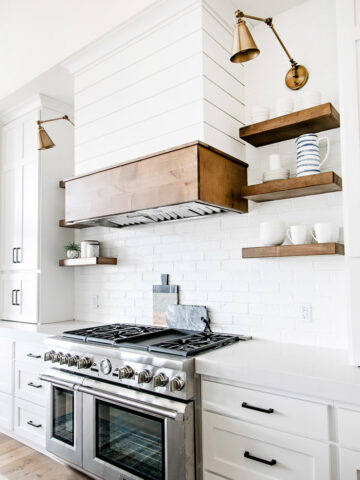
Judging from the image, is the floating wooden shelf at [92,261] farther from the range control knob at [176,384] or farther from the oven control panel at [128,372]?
the range control knob at [176,384]

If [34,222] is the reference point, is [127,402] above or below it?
below

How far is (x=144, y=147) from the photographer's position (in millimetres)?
2457

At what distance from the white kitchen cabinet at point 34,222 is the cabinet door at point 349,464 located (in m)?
2.56

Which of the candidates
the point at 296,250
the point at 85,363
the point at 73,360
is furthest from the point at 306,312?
the point at 73,360

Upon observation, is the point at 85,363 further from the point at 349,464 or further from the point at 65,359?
the point at 349,464

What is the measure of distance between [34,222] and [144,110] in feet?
5.09

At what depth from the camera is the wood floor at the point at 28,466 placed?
2465mm

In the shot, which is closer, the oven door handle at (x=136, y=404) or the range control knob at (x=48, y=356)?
the oven door handle at (x=136, y=404)

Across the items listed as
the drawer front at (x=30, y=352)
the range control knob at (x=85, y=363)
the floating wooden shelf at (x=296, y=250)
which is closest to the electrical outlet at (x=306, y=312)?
the floating wooden shelf at (x=296, y=250)

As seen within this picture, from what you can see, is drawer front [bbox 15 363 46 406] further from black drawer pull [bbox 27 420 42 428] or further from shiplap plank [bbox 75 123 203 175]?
shiplap plank [bbox 75 123 203 175]

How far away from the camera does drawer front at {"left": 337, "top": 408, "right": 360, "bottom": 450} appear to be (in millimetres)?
1461

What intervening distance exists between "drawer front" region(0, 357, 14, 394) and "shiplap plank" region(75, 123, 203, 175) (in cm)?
159

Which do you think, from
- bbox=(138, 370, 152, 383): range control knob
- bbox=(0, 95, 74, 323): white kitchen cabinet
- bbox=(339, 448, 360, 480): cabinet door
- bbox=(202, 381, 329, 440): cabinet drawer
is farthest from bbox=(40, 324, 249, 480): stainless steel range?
bbox=(0, 95, 74, 323): white kitchen cabinet

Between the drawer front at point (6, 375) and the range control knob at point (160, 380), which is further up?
the range control knob at point (160, 380)
